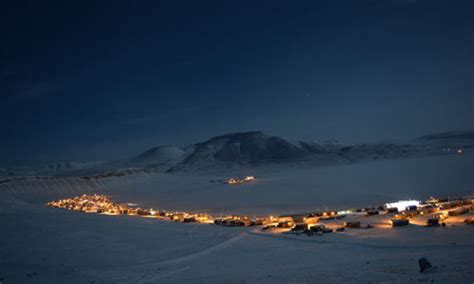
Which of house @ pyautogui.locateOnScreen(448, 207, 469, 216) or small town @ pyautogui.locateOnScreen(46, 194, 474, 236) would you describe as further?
house @ pyautogui.locateOnScreen(448, 207, 469, 216)

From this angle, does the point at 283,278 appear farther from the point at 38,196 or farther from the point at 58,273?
the point at 38,196

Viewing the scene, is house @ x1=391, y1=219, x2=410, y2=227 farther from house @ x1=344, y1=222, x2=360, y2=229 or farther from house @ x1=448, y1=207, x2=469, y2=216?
house @ x1=448, y1=207, x2=469, y2=216

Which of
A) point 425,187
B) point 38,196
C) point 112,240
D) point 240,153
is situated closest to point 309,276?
point 112,240

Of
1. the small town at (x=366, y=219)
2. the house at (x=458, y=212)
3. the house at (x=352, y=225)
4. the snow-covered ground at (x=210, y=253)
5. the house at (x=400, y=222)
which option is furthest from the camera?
the house at (x=458, y=212)

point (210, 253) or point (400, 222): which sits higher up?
point (400, 222)

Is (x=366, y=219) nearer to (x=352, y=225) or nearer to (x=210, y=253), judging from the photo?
(x=352, y=225)

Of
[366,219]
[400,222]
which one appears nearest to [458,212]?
[400,222]

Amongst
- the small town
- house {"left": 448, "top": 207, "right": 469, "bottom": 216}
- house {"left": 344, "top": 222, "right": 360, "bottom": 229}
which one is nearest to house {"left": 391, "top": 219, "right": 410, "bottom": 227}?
the small town

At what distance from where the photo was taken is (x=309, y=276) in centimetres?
1466

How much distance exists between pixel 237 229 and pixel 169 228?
17.6ft

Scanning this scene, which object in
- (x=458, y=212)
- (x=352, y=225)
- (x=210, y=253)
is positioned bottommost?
(x=210, y=253)

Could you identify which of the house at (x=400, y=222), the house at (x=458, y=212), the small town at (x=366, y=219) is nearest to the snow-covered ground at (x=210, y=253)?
the house at (x=400, y=222)

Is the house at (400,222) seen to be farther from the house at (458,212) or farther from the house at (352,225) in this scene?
the house at (458,212)

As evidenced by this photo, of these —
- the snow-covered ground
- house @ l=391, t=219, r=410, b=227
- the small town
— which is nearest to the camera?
the snow-covered ground
